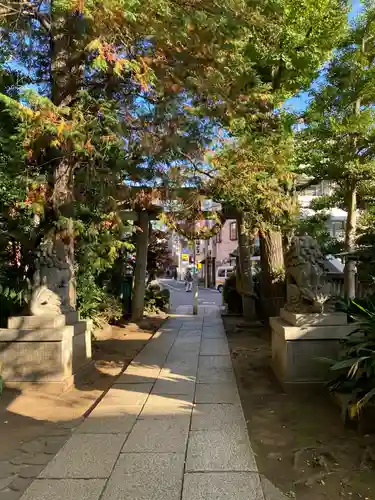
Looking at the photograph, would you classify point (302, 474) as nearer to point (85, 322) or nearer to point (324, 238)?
point (85, 322)

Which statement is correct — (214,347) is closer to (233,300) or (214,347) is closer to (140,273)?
(140,273)

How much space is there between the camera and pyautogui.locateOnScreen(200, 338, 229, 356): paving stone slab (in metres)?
9.60

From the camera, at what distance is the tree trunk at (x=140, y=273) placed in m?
15.7

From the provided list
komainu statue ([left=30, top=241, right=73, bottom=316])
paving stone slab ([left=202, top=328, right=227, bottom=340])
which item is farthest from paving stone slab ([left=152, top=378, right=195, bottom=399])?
paving stone slab ([left=202, top=328, right=227, bottom=340])

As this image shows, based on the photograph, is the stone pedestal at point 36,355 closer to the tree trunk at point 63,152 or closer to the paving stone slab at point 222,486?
the tree trunk at point 63,152

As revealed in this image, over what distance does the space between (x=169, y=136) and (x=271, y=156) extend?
8.35ft

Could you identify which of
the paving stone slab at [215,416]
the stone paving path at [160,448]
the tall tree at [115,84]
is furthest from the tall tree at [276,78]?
the paving stone slab at [215,416]

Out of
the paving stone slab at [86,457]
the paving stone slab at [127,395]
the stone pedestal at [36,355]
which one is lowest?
the paving stone slab at [86,457]

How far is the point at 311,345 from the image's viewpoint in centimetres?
634

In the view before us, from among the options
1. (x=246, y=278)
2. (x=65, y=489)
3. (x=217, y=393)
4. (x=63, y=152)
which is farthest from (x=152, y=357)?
(x=246, y=278)

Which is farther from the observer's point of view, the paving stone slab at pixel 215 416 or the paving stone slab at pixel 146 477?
the paving stone slab at pixel 215 416

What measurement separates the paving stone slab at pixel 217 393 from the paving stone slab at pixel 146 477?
1855 millimetres

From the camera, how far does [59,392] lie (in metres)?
6.64

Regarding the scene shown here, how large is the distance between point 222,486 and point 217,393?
9.10ft
